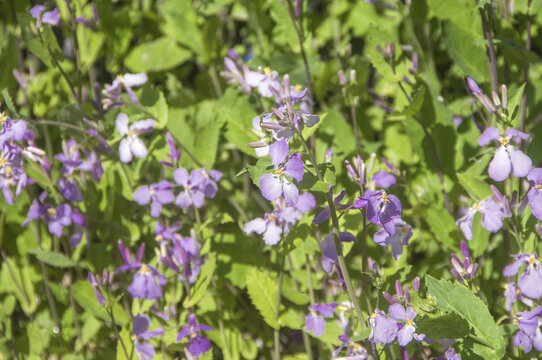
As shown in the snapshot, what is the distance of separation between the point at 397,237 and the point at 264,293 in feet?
1.80

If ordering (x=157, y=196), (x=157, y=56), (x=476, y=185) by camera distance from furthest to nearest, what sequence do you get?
(x=157, y=56) → (x=157, y=196) → (x=476, y=185)

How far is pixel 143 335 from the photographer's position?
6.04 ft

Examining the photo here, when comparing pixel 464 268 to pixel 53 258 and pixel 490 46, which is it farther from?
pixel 53 258

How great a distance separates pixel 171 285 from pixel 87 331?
323 mm

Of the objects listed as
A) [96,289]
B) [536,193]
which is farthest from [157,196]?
[536,193]

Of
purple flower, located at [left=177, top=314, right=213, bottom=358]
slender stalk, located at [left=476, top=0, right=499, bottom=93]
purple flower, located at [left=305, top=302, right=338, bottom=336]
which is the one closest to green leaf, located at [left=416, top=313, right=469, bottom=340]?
purple flower, located at [left=305, top=302, right=338, bottom=336]

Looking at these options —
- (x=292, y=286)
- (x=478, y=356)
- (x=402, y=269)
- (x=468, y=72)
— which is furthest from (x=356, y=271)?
(x=468, y=72)

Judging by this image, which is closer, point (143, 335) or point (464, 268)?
Answer: point (464, 268)

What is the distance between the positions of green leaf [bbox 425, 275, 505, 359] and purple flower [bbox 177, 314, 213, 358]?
27.3 inches

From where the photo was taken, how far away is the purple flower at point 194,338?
5.88 ft

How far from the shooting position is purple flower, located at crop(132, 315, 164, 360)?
1.84 m

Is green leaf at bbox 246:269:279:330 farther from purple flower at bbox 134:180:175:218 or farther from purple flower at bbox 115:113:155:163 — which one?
purple flower at bbox 115:113:155:163

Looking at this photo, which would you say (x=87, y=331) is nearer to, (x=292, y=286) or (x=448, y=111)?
(x=292, y=286)

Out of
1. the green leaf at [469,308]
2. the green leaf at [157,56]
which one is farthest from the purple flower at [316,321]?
the green leaf at [157,56]
